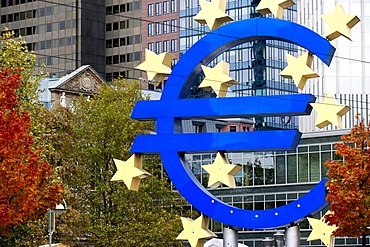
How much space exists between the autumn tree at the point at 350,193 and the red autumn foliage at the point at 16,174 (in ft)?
42.1

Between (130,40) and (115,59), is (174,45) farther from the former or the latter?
(115,59)

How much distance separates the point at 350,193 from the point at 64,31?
10396cm

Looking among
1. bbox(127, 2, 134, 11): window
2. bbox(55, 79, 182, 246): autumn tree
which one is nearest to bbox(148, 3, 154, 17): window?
bbox(127, 2, 134, 11): window

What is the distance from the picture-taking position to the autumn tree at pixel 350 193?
50781 millimetres

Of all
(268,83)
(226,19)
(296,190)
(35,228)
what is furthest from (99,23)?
(226,19)

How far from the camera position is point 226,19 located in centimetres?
4450

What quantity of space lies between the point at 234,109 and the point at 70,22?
356 ft

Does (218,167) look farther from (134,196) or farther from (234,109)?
(134,196)

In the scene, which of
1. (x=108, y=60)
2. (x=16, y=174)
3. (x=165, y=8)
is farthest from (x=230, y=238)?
(x=108, y=60)

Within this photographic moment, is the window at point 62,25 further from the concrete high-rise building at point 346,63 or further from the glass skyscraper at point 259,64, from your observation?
the concrete high-rise building at point 346,63

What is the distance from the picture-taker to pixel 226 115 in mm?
44500

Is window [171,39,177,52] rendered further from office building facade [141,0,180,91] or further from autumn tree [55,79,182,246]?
autumn tree [55,79,182,246]

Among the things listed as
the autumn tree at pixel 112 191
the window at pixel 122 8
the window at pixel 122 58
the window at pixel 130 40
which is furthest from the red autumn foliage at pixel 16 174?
the window at pixel 122 8

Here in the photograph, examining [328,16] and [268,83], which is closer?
[328,16]
